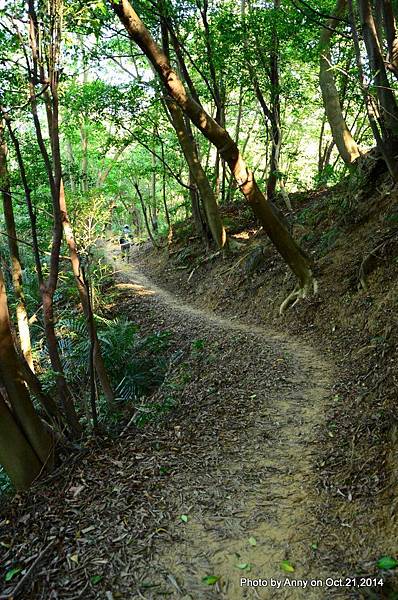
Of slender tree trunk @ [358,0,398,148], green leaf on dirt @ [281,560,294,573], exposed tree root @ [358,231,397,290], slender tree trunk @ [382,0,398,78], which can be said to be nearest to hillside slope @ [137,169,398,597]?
exposed tree root @ [358,231,397,290]

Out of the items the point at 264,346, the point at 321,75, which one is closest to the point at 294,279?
the point at 264,346

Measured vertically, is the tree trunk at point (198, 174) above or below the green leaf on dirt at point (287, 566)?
above

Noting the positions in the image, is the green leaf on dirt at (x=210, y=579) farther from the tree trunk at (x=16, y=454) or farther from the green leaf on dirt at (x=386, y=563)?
the tree trunk at (x=16, y=454)

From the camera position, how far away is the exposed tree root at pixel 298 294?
802cm

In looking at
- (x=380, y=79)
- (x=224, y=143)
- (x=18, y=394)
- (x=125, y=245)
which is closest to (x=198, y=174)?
(x=224, y=143)

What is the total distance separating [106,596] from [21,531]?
1117mm

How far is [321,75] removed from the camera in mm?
10000

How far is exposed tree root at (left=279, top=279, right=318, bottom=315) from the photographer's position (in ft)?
26.3

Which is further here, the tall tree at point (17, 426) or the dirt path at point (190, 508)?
the tall tree at point (17, 426)

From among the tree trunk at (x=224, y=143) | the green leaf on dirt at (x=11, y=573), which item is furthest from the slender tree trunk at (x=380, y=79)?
the green leaf on dirt at (x=11, y=573)

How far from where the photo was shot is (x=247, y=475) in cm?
403

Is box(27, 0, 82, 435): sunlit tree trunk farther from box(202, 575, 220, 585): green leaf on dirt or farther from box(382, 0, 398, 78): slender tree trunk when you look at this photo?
box(382, 0, 398, 78): slender tree trunk

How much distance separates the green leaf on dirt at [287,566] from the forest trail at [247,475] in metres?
0.03

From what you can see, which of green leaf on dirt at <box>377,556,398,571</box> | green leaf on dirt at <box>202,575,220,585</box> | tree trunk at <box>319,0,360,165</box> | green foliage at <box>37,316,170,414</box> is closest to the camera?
green leaf on dirt at <box>377,556,398,571</box>
